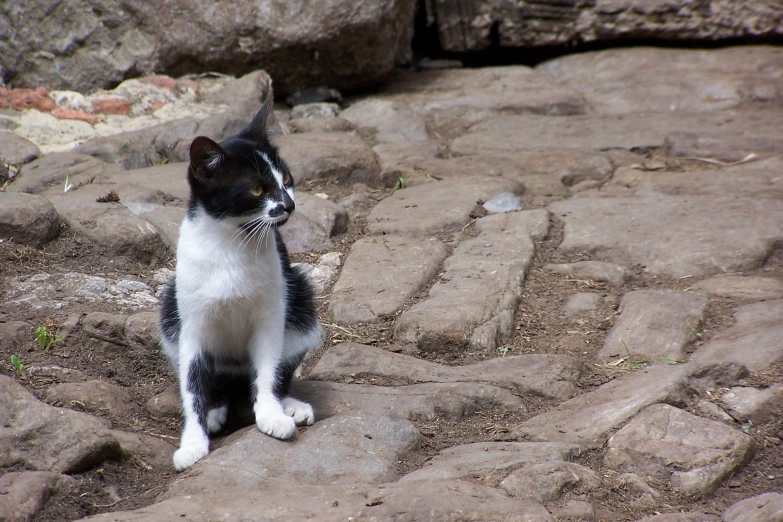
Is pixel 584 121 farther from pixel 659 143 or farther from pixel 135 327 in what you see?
pixel 135 327

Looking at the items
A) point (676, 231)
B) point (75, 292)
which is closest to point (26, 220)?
point (75, 292)

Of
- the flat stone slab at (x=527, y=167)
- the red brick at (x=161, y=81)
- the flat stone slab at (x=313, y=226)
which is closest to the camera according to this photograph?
the flat stone slab at (x=313, y=226)

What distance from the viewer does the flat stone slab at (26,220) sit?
4211mm

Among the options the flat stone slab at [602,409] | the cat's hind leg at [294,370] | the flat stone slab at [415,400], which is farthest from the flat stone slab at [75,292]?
the flat stone slab at [602,409]

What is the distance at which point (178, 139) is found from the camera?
602 cm

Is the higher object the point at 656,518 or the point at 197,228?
the point at 197,228

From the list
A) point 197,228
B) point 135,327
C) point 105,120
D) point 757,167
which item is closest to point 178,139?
point 105,120

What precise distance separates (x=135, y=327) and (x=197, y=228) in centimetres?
87

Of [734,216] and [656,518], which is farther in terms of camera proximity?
[734,216]

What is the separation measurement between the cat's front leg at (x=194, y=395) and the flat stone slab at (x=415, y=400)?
412mm

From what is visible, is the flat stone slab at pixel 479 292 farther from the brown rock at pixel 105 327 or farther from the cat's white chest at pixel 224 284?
the brown rock at pixel 105 327

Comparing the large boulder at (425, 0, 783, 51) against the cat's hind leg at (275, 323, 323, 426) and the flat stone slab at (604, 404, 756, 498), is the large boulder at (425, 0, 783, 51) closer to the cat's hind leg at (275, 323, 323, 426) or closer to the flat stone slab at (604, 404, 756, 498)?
Result: the cat's hind leg at (275, 323, 323, 426)

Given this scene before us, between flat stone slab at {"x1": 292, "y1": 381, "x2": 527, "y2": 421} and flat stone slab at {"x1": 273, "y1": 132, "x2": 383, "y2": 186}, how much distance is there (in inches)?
107

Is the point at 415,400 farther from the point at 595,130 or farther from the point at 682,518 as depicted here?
the point at 595,130
